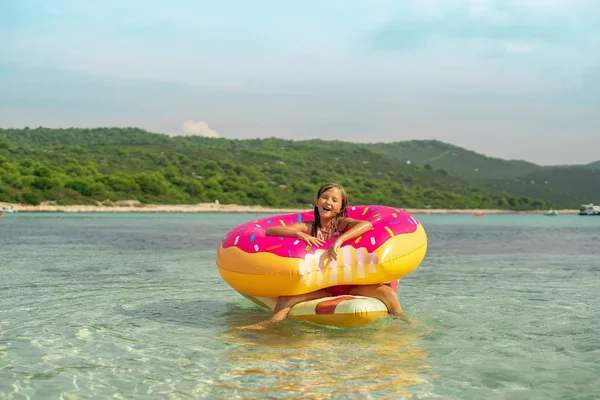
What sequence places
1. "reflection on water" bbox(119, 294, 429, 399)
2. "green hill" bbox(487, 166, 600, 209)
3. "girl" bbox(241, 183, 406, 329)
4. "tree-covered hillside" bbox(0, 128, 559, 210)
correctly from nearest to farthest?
"reflection on water" bbox(119, 294, 429, 399)
"girl" bbox(241, 183, 406, 329)
"tree-covered hillside" bbox(0, 128, 559, 210)
"green hill" bbox(487, 166, 600, 209)

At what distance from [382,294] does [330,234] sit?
788mm

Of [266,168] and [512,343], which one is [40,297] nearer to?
[512,343]

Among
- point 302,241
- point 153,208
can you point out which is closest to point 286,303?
point 302,241

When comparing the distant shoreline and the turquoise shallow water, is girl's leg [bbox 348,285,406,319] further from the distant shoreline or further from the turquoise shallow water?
the distant shoreline

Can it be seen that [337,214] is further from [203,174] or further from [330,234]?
[203,174]

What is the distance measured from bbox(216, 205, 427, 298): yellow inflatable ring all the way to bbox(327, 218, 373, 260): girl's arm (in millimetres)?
71

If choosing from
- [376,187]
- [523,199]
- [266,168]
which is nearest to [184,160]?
[266,168]

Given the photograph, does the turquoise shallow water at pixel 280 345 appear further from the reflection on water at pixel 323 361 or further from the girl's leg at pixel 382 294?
the girl's leg at pixel 382 294

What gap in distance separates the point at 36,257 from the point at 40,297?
6254 millimetres

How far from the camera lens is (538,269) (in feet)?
41.0

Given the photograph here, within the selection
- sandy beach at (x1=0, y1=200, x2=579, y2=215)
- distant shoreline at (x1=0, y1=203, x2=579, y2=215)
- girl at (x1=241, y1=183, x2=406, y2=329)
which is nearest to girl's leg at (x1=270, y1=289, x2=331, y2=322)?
girl at (x1=241, y1=183, x2=406, y2=329)

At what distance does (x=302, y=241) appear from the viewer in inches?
240

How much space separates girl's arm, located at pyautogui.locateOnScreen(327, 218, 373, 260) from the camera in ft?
19.7

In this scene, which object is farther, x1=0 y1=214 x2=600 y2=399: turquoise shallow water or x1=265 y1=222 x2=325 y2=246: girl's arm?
x1=265 y1=222 x2=325 y2=246: girl's arm
